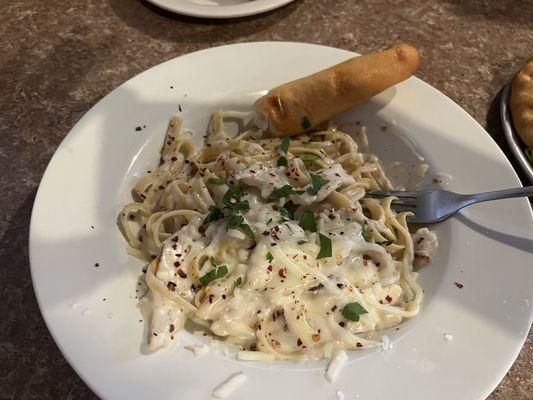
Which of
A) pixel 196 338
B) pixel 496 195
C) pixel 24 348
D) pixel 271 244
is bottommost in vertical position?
pixel 24 348

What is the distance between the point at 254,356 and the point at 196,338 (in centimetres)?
15

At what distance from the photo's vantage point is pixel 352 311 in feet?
4.29

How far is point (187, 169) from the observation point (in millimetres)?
1682

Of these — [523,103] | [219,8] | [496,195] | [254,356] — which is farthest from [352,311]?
[219,8]

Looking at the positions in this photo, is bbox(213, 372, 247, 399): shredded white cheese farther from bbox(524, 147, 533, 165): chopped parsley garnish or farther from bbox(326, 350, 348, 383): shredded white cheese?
bbox(524, 147, 533, 165): chopped parsley garnish

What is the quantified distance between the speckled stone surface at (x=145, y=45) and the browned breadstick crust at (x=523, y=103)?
0.35 feet

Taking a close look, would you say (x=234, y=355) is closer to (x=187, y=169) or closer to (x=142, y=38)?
(x=187, y=169)

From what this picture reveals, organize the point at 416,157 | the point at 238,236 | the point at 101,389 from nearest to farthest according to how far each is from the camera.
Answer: the point at 101,389 < the point at 238,236 < the point at 416,157

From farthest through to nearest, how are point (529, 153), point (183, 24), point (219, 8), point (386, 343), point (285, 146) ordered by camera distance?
1. point (183, 24)
2. point (219, 8)
3. point (529, 153)
4. point (285, 146)
5. point (386, 343)

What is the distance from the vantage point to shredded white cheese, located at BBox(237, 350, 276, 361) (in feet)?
4.05

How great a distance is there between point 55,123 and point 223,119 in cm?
65

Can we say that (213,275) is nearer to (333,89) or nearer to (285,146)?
(285,146)

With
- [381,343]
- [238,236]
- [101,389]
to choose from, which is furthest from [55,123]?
[381,343]

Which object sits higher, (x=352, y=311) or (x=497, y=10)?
(x=497, y=10)
